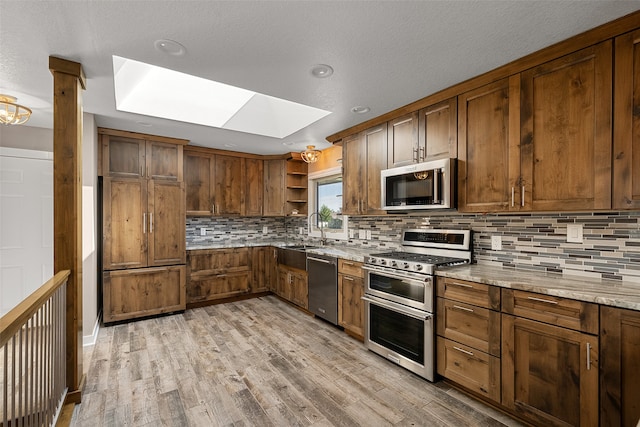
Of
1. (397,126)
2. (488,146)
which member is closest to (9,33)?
(397,126)

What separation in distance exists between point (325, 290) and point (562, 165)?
269 centimetres

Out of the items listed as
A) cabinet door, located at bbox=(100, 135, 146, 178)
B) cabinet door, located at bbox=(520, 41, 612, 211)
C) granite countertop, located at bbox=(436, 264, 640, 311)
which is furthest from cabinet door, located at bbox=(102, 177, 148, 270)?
cabinet door, located at bbox=(520, 41, 612, 211)

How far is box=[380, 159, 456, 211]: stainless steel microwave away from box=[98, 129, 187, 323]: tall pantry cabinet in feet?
9.43

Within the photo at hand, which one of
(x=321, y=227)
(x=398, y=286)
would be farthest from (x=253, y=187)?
(x=398, y=286)

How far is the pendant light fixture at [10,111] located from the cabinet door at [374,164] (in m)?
3.38

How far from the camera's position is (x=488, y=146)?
246 cm

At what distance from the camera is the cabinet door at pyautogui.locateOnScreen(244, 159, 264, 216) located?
17.4ft

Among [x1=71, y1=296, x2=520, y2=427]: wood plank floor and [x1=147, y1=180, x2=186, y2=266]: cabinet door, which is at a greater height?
[x1=147, y1=180, x2=186, y2=266]: cabinet door

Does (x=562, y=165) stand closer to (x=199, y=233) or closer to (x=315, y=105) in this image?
(x=315, y=105)

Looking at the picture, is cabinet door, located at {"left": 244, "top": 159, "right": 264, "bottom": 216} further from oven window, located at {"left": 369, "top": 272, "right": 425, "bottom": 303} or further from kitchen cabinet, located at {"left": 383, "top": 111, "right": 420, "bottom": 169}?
oven window, located at {"left": 369, "top": 272, "right": 425, "bottom": 303}

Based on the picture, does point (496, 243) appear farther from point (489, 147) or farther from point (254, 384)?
point (254, 384)

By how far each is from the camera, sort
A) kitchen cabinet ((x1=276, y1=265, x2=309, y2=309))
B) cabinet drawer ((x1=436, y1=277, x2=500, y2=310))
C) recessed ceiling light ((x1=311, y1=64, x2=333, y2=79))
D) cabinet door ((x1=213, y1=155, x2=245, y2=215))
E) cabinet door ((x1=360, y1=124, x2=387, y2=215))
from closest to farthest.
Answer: cabinet drawer ((x1=436, y1=277, x2=500, y2=310)), recessed ceiling light ((x1=311, y1=64, x2=333, y2=79)), cabinet door ((x1=360, y1=124, x2=387, y2=215)), kitchen cabinet ((x1=276, y1=265, x2=309, y2=309)), cabinet door ((x1=213, y1=155, x2=245, y2=215))

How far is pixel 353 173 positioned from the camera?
3.89 meters

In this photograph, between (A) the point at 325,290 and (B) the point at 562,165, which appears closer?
(B) the point at 562,165
